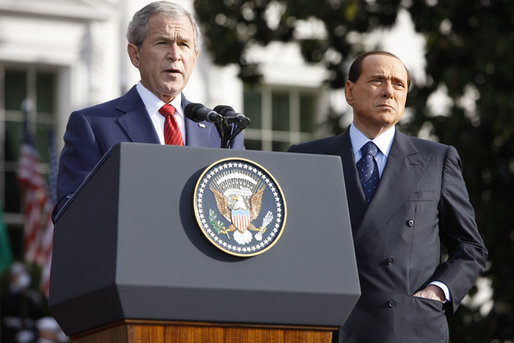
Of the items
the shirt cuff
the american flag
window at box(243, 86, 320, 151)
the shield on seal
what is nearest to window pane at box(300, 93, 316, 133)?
window at box(243, 86, 320, 151)

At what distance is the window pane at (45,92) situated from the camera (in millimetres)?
17484

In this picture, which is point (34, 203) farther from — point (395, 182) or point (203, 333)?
point (203, 333)

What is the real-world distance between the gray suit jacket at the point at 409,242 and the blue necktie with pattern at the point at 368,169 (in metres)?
0.05

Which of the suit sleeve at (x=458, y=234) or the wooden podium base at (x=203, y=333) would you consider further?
the suit sleeve at (x=458, y=234)

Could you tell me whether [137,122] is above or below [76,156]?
above

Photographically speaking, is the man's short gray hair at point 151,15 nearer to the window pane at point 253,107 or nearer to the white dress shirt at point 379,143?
the white dress shirt at point 379,143

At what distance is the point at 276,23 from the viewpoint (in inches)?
510

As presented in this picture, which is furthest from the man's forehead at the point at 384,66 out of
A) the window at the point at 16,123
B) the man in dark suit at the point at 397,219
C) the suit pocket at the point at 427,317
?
the window at the point at 16,123

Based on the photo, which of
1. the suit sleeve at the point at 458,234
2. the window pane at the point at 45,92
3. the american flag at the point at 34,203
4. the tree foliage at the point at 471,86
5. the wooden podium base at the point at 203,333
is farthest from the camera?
the window pane at the point at 45,92

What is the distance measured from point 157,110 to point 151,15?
1.07 ft

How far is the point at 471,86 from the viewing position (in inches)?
440

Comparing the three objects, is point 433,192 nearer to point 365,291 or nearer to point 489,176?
point 365,291

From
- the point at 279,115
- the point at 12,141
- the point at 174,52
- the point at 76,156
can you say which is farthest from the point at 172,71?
the point at 279,115

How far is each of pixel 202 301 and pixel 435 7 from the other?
830 cm
